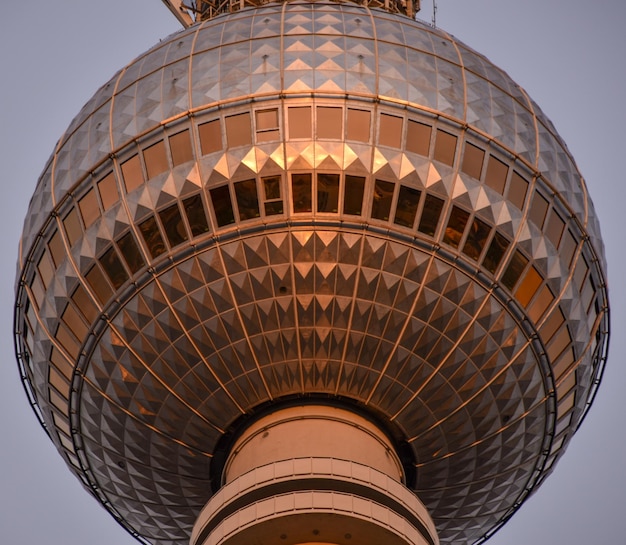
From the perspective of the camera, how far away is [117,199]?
38406 mm

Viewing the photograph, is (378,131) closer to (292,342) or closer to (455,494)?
(292,342)

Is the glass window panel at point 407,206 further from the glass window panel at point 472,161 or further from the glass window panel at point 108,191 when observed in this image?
the glass window panel at point 108,191

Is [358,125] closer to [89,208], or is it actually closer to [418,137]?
[418,137]

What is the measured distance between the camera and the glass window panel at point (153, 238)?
3769 cm

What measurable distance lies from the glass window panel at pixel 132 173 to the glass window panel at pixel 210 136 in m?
1.75

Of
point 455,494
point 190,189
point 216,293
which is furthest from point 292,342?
point 455,494

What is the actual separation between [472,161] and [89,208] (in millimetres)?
9924

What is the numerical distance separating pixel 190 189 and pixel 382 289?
212 inches

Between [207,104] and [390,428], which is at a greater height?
[207,104]

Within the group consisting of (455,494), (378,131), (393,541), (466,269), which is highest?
(378,131)

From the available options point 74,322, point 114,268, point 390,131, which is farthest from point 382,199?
point 74,322

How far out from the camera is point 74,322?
39125 millimetres

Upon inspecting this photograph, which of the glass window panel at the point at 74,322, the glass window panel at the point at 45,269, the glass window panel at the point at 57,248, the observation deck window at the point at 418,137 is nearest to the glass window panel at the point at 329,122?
the observation deck window at the point at 418,137

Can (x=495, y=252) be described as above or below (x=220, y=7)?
below
